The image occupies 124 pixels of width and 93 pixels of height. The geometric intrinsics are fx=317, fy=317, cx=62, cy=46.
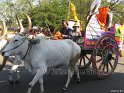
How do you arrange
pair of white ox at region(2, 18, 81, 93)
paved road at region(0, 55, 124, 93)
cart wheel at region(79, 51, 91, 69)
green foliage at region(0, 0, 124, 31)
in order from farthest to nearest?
green foliage at region(0, 0, 124, 31)
cart wheel at region(79, 51, 91, 69)
paved road at region(0, 55, 124, 93)
pair of white ox at region(2, 18, 81, 93)

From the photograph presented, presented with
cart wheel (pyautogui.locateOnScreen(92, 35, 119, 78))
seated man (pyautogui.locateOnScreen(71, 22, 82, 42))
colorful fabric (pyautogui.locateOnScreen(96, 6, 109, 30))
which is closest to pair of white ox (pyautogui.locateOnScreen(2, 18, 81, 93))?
seated man (pyautogui.locateOnScreen(71, 22, 82, 42))

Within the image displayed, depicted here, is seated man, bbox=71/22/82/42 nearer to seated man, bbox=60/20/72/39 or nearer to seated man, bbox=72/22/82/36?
seated man, bbox=72/22/82/36

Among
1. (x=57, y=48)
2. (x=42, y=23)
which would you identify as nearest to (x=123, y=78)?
(x=57, y=48)

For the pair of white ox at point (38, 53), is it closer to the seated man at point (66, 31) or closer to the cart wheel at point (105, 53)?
the seated man at point (66, 31)

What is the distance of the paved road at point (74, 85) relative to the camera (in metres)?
8.91

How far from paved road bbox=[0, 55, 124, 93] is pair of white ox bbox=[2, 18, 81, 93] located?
56cm

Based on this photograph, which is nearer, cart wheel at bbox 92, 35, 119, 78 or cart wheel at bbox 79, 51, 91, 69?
cart wheel at bbox 92, 35, 119, 78

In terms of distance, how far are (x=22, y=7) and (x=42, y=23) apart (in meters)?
25.9

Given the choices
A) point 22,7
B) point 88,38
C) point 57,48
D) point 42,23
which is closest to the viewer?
point 57,48

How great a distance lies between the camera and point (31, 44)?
→ 8242 millimetres

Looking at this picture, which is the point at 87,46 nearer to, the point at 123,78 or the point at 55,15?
the point at 123,78

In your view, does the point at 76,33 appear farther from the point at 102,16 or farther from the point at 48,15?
the point at 48,15

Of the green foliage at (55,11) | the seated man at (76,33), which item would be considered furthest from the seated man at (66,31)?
the green foliage at (55,11)

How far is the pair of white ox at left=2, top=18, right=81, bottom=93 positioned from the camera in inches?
307
